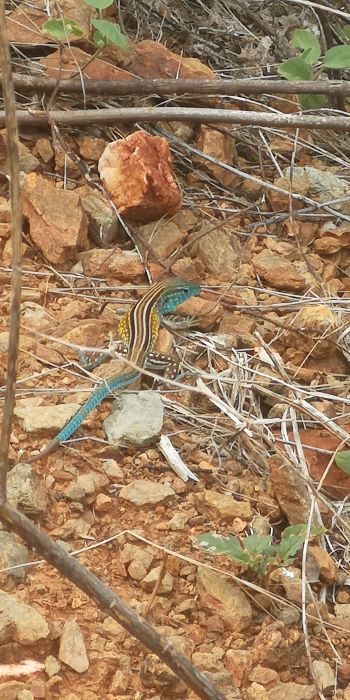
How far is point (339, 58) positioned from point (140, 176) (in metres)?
1.00

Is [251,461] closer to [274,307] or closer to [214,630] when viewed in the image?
[214,630]

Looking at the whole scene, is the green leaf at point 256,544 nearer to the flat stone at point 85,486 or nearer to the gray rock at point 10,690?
the flat stone at point 85,486

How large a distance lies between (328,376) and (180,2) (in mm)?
2802

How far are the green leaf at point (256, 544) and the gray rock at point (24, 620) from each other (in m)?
0.62

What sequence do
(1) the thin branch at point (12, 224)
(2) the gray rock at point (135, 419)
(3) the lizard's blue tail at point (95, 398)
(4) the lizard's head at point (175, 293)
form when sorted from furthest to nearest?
(4) the lizard's head at point (175, 293) → (2) the gray rock at point (135, 419) → (3) the lizard's blue tail at point (95, 398) → (1) the thin branch at point (12, 224)

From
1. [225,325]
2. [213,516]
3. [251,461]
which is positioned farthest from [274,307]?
[213,516]

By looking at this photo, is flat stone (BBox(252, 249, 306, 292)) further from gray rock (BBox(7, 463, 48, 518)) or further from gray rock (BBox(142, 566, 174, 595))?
gray rock (BBox(142, 566, 174, 595))

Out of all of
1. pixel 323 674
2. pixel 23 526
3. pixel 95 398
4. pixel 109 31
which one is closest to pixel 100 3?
pixel 109 31

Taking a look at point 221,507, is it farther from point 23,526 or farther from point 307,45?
point 307,45

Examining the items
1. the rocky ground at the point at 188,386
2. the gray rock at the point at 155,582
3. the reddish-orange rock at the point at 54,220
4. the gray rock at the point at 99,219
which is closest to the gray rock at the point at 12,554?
the rocky ground at the point at 188,386

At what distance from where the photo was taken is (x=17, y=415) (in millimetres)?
3461

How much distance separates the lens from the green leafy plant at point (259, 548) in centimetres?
287

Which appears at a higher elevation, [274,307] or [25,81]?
[25,81]

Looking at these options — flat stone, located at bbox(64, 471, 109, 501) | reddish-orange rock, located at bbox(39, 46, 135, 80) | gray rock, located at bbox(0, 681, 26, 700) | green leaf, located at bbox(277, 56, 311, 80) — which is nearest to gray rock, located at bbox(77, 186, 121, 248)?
reddish-orange rock, located at bbox(39, 46, 135, 80)
